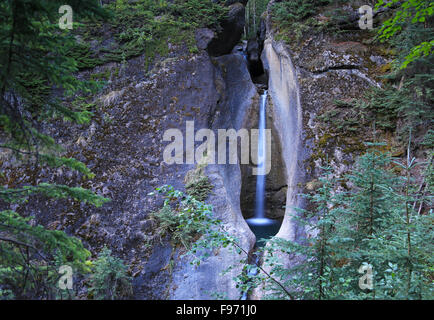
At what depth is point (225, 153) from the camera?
31.9 feet

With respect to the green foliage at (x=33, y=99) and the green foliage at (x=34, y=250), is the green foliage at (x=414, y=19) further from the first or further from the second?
the green foliage at (x=34, y=250)

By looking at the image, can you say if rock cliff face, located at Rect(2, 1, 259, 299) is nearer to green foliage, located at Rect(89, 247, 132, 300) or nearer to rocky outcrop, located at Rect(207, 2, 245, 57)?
rocky outcrop, located at Rect(207, 2, 245, 57)

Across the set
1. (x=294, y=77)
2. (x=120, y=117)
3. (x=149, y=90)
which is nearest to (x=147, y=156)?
(x=120, y=117)

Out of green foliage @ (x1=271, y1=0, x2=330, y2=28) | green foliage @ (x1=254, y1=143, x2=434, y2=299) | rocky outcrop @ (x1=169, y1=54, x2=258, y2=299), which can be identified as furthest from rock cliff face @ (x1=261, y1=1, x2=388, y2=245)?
green foliage @ (x1=254, y1=143, x2=434, y2=299)

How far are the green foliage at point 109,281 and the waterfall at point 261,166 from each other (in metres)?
7.29

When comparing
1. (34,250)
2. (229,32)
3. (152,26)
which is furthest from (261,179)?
(34,250)

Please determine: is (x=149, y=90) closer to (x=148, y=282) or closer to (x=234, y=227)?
(x=234, y=227)

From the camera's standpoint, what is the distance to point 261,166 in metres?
12.0

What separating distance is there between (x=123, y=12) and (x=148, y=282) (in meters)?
10.5

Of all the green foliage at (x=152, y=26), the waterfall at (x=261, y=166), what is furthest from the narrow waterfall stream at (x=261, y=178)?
the green foliage at (x=152, y=26)

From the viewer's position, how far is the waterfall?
39.0 ft

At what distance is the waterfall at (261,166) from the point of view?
39.0ft

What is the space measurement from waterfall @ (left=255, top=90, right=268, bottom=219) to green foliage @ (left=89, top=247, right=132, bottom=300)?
7294 mm

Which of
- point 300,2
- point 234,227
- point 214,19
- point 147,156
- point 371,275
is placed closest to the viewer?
point 371,275
